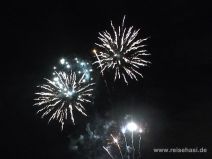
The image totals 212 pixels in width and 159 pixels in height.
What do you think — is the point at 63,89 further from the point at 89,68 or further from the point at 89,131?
the point at 89,131

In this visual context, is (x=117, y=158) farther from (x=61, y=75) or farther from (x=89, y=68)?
(x=61, y=75)

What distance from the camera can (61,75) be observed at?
1042 inches

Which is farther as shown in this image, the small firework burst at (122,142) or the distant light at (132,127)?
the small firework burst at (122,142)

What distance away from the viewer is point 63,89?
25.9 metres

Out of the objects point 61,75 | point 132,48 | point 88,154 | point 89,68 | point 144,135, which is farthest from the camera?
Result: point 144,135

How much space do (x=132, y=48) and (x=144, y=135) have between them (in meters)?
21.9

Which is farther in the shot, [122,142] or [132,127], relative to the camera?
[122,142]

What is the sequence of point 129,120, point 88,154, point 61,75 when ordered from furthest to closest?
point 88,154, point 129,120, point 61,75

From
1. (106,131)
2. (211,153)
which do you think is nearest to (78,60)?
(106,131)

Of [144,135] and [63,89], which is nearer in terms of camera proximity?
[63,89]

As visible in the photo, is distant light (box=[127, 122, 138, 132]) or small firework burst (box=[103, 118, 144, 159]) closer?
distant light (box=[127, 122, 138, 132])

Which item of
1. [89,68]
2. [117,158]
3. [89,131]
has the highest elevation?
[89,68]

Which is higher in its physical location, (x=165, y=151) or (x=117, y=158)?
(x=165, y=151)

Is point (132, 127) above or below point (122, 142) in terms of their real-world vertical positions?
below
